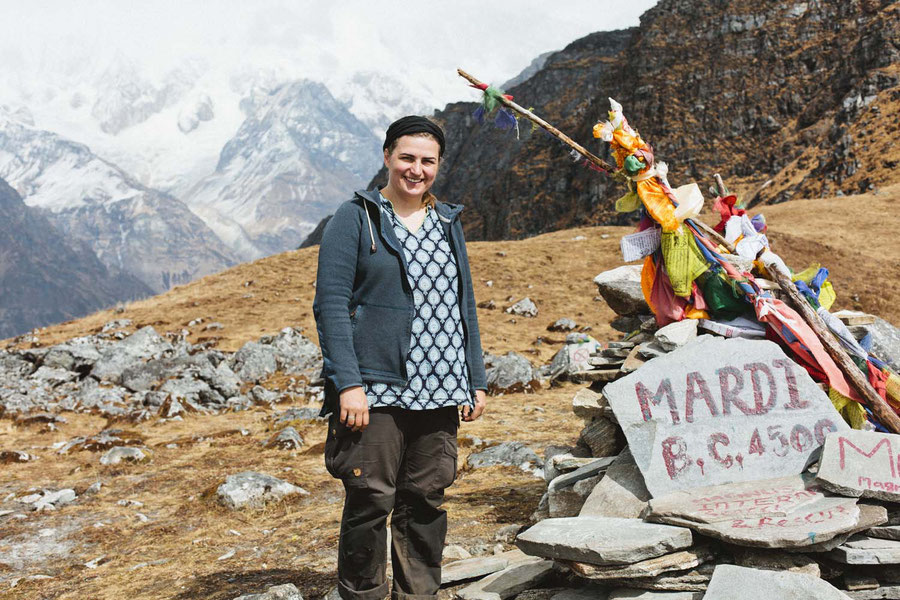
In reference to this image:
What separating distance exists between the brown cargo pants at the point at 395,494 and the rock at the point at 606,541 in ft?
1.85

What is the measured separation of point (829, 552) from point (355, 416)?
261 centimetres

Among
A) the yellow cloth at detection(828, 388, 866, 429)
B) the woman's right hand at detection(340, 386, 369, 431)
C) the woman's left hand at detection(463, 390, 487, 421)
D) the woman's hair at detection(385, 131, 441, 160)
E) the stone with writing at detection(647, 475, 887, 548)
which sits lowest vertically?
the stone with writing at detection(647, 475, 887, 548)

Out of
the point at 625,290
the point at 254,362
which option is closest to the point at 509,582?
the point at 625,290

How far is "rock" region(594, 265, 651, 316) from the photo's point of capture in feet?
19.9

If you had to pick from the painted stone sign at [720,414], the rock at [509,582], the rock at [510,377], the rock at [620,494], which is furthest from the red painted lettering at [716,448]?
the rock at [510,377]

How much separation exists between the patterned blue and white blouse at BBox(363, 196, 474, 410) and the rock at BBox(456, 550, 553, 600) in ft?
4.17

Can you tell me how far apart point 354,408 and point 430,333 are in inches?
22.9

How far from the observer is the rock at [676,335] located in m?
4.68

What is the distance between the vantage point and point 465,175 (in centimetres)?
9481

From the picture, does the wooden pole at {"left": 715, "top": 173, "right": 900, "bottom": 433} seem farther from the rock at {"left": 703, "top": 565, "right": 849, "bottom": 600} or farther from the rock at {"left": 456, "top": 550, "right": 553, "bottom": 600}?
the rock at {"left": 456, "top": 550, "right": 553, "bottom": 600}

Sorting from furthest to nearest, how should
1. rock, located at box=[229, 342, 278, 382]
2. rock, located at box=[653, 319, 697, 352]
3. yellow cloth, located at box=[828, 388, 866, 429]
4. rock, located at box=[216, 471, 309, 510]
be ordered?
rock, located at box=[229, 342, 278, 382]
rock, located at box=[216, 471, 309, 510]
rock, located at box=[653, 319, 697, 352]
yellow cloth, located at box=[828, 388, 866, 429]

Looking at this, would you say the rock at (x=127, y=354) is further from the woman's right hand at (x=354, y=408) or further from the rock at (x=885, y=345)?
the rock at (x=885, y=345)

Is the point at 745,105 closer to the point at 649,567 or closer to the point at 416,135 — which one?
the point at 416,135

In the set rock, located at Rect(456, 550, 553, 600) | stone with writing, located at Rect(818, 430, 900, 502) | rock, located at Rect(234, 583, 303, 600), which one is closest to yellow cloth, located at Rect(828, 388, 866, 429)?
stone with writing, located at Rect(818, 430, 900, 502)
